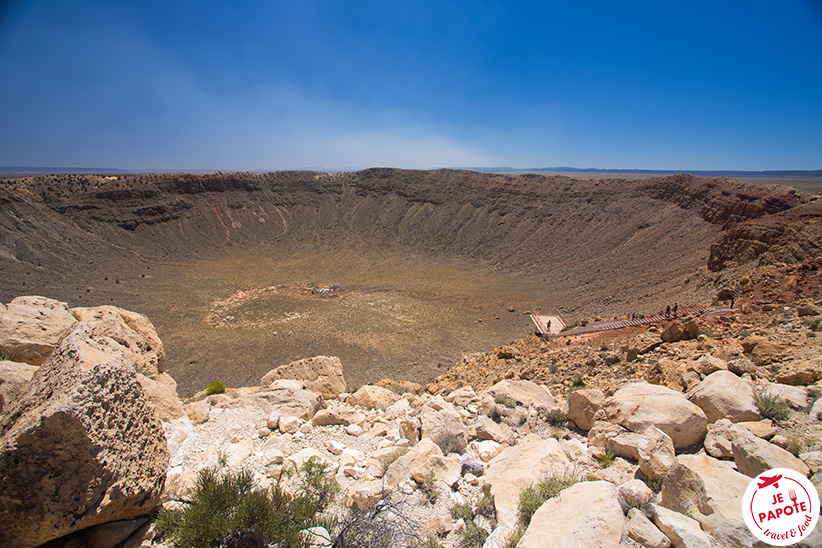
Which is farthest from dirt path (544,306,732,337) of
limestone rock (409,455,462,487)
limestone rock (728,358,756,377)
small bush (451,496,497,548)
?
small bush (451,496,497,548)

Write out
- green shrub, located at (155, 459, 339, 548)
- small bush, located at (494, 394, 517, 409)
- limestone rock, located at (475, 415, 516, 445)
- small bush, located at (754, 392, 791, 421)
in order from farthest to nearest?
1. small bush, located at (494, 394, 517, 409)
2. limestone rock, located at (475, 415, 516, 445)
3. small bush, located at (754, 392, 791, 421)
4. green shrub, located at (155, 459, 339, 548)

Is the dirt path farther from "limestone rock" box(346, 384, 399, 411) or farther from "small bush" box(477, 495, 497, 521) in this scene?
"small bush" box(477, 495, 497, 521)

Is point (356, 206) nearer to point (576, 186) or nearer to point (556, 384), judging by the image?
point (576, 186)

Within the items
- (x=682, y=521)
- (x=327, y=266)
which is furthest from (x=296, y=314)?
(x=682, y=521)

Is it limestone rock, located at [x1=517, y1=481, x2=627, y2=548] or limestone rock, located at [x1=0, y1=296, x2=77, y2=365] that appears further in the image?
limestone rock, located at [x1=0, y1=296, x2=77, y2=365]

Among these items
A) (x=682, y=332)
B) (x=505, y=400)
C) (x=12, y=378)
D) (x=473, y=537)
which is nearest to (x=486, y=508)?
(x=473, y=537)

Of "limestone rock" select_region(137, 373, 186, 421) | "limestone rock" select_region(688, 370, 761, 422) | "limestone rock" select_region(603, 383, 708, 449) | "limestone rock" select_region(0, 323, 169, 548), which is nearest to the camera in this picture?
"limestone rock" select_region(0, 323, 169, 548)

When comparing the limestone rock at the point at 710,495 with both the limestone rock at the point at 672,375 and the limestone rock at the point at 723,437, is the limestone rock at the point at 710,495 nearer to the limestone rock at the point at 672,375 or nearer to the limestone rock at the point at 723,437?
the limestone rock at the point at 723,437
